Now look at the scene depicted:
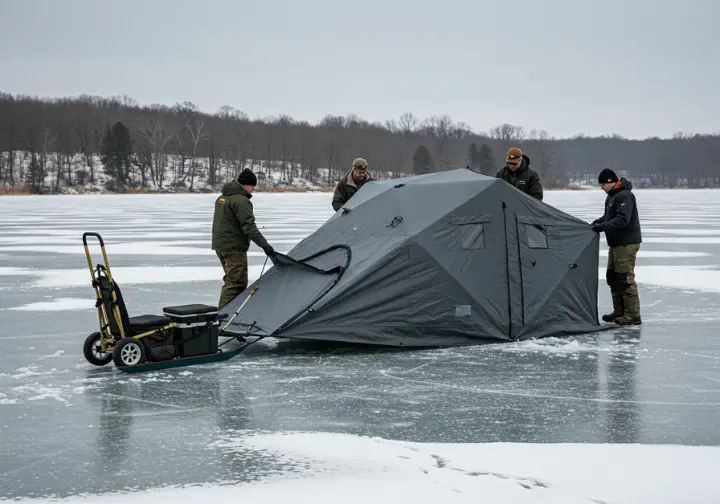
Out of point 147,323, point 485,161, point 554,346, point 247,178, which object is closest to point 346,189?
point 247,178

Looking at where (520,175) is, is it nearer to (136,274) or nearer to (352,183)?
(352,183)

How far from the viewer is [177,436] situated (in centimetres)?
521

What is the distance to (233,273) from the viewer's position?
8.87m

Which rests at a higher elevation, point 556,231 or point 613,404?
point 556,231

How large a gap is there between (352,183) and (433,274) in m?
2.43

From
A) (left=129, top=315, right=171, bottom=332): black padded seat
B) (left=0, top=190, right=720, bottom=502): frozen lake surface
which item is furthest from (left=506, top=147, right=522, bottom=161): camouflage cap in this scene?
(left=129, top=315, right=171, bottom=332): black padded seat

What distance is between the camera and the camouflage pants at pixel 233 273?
29.0ft

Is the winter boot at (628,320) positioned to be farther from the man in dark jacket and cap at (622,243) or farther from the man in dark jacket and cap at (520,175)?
the man in dark jacket and cap at (520,175)

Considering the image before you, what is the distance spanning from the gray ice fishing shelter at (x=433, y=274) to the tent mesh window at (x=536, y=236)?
0.01 metres

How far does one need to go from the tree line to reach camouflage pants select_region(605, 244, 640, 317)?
260 ft

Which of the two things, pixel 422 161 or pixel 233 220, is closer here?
pixel 233 220

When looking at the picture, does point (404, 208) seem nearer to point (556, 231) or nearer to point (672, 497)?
point (556, 231)

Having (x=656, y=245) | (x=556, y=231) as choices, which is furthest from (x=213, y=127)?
(x=556, y=231)

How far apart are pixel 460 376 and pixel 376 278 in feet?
4.97
